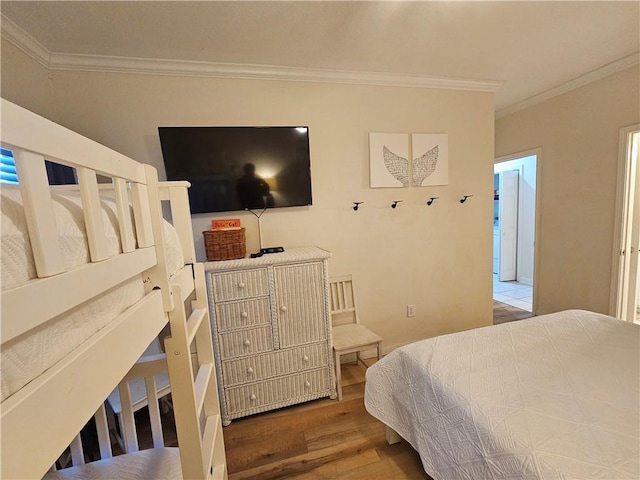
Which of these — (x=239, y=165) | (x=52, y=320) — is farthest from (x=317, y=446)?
(x=239, y=165)

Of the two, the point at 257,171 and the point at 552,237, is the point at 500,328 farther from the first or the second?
the point at 552,237

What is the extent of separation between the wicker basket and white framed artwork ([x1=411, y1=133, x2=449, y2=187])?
1.64 metres

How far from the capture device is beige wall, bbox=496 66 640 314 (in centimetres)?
250

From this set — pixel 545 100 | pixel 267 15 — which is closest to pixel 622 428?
pixel 267 15

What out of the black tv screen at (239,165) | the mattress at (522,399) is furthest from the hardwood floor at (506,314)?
the black tv screen at (239,165)

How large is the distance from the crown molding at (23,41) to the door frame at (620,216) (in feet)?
14.4

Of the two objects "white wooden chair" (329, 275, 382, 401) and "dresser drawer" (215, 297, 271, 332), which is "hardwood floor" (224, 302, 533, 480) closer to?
"white wooden chair" (329, 275, 382, 401)

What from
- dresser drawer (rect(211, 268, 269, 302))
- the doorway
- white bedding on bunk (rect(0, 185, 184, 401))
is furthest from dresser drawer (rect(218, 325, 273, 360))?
the doorway

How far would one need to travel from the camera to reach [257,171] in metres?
2.11

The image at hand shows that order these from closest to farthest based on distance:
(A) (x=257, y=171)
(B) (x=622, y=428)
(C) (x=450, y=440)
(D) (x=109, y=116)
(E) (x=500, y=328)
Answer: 1. (B) (x=622, y=428)
2. (C) (x=450, y=440)
3. (E) (x=500, y=328)
4. (D) (x=109, y=116)
5. (A) (x=257, y=171)

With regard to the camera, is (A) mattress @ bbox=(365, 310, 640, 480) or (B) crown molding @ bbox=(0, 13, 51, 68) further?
(B) crown molding @ bbox=(0, 13, 51, 68)

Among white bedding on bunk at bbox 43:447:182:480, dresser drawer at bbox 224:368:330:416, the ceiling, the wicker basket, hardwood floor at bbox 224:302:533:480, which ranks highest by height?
the ceiling

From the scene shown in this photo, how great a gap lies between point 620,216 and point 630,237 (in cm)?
22

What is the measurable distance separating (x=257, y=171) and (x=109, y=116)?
108 cm
